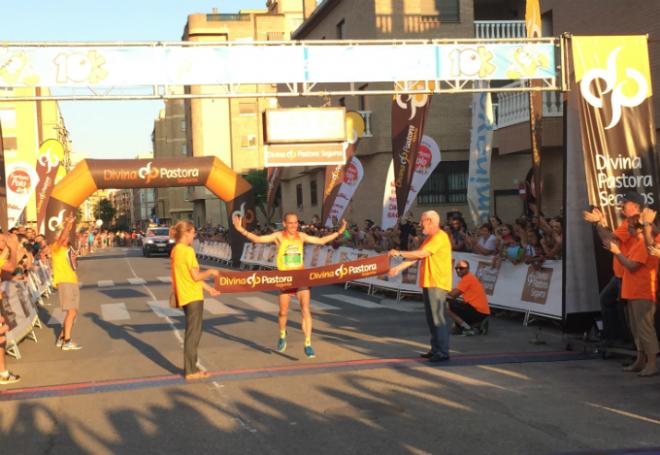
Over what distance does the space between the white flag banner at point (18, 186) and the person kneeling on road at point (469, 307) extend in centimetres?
1481

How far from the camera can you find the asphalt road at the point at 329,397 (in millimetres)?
6277

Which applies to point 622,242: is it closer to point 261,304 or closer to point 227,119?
point 261,304

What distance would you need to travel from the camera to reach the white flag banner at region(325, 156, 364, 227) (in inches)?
897

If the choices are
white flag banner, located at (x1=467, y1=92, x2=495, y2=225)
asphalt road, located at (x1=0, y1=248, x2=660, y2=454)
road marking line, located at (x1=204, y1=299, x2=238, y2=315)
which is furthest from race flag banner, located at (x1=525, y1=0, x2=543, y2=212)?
road marking line, located at (x1=204, y1=299, x2=238, y2=315)

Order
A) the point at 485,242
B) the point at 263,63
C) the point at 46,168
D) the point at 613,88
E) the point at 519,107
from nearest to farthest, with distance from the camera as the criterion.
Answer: the point at 613,88 < the point at 263,63 < the point at 485,242 < the point at 519,107 < the point at 46,168

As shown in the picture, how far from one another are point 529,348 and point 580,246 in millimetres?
1599

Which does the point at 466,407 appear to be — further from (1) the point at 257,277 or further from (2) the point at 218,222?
(2) the point at 218,222

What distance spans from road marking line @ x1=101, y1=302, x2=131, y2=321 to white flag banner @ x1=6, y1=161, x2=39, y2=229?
18.8 feet

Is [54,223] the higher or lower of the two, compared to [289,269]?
higher

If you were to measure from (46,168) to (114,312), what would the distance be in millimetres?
10663

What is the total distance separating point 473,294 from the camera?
12.2 metres

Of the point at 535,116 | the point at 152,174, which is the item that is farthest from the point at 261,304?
the point at 152,174

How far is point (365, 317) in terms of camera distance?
14586 mm

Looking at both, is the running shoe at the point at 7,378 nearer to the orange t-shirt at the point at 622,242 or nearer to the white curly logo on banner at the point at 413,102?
the orange t-shirt at the point at 622,242
